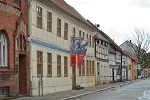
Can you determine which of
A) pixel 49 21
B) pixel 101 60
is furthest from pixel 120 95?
pixel 101 60

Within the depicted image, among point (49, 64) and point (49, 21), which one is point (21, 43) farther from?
point (49, 21)

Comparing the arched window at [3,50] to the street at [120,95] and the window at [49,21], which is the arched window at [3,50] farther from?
the window at [49,21]

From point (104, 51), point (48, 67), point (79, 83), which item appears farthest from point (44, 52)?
point (104, 51)

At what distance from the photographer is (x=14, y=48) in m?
20.8

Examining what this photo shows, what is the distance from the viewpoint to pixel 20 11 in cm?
2170

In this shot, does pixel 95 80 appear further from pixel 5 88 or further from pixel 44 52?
pixel 5 88

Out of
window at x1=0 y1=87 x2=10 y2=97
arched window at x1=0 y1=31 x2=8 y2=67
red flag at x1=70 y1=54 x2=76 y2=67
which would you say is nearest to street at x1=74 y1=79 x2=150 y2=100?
red flag at x1=70 y1=54 x2=76 y2=67

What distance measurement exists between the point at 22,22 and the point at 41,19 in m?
3.48

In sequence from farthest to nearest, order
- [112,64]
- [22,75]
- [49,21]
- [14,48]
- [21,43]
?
[112,64] → [49,21] → [22,75] → [21,43] → [14,48]

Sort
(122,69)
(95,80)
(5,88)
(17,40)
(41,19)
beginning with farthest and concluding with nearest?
1. (122,69)
2. (95,80)
3. (41,19)
4. (17,40)
5. (5,88)

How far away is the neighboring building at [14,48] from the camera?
19609 mm

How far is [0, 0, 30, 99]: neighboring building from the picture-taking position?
1961cm

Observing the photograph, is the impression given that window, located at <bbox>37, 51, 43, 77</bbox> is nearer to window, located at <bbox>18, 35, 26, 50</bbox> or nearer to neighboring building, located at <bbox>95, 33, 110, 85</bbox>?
window, located at <bbox>18, 35, 26, 50</bbox>

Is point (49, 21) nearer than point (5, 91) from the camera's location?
No
